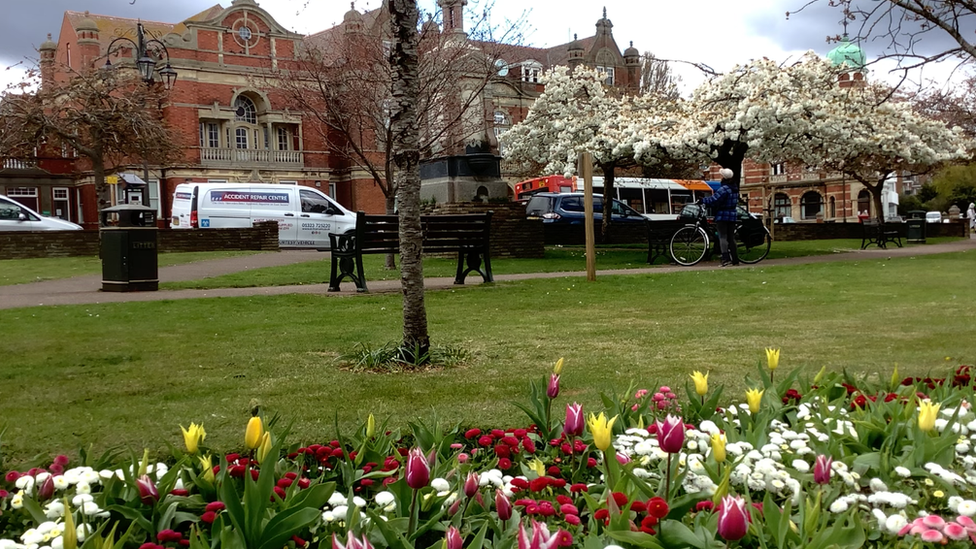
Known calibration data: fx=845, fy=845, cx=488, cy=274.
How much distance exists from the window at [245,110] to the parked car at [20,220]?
21867 mm

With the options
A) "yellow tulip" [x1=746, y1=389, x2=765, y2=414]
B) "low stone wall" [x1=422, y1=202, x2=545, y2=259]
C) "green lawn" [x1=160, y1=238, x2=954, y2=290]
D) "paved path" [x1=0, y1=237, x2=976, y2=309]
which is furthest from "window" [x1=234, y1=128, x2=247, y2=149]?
"yellow tulip" [x1=746, y1=389, x2=765, y2=414]

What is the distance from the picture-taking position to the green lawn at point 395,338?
14.2 ft

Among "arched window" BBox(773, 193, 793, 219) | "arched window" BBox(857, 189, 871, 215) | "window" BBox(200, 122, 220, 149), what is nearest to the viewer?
"window" BBox(200, 122, 220, 149)

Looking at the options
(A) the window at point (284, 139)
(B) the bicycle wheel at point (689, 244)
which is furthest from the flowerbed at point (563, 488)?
(A) the window at point (284, 139)

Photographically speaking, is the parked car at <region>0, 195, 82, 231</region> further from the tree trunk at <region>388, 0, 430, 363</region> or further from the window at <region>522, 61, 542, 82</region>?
the tree trunk at <region>388, 0, 430, 363</region>

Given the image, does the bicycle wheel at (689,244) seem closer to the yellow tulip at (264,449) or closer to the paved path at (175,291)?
the paved path at (175,291)

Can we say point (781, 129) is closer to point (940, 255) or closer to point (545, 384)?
point (940, 255)

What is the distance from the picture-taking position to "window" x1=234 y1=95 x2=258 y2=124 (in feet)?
152

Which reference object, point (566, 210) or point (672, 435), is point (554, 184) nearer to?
point (566, 210)

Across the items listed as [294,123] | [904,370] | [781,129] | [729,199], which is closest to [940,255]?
Result: [781,129]

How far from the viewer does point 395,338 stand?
7152mm

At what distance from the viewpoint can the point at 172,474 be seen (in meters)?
2.56

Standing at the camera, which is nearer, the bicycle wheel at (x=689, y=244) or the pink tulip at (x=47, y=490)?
the pink tulip at (x=47, y=490)

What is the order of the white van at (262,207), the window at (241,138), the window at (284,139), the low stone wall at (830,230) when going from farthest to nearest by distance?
the window at (284,139), the window at (241,138), the low stone wall at (830,230), the white van at (262,207)
